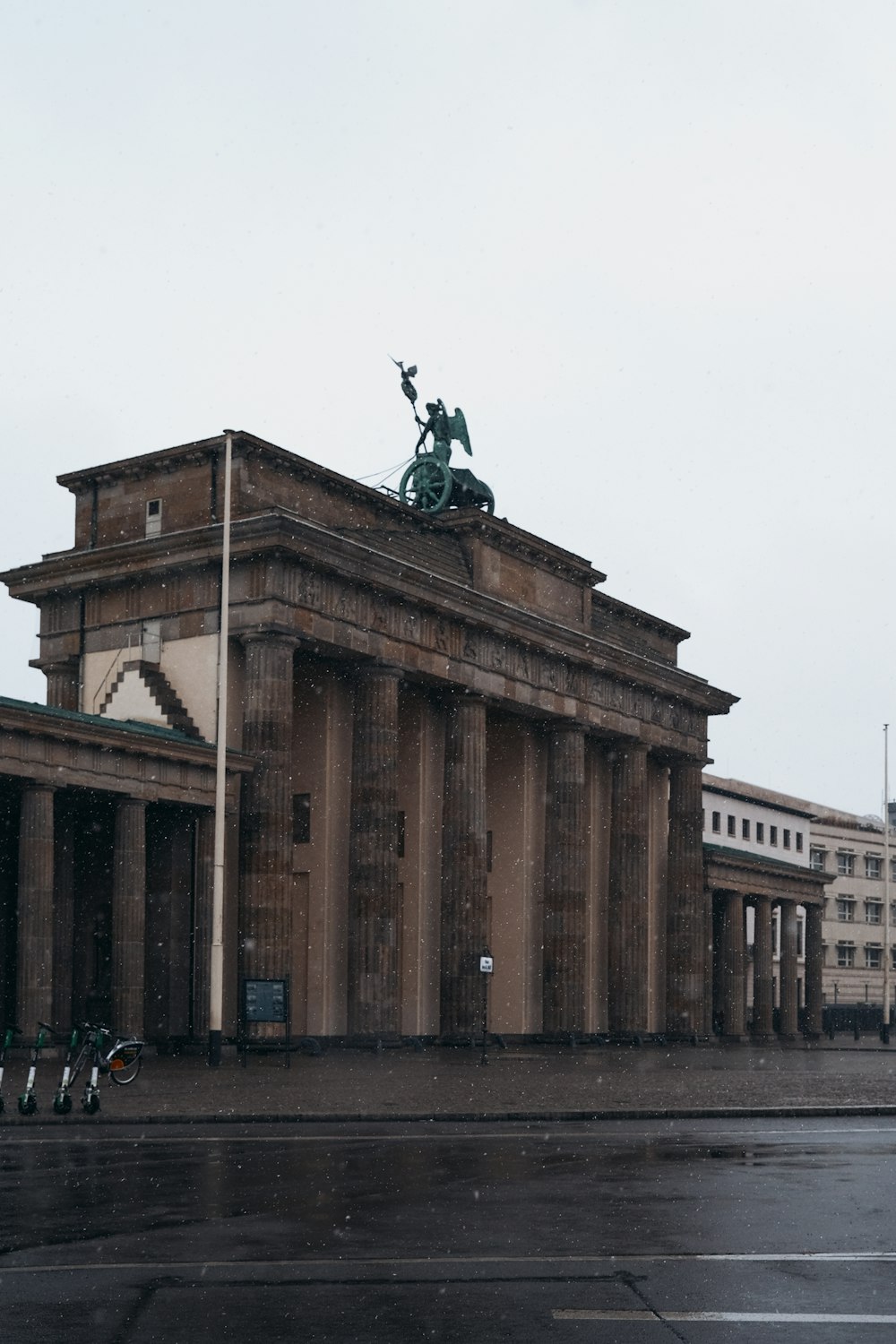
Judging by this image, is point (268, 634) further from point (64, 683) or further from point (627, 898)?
point (627, 898)

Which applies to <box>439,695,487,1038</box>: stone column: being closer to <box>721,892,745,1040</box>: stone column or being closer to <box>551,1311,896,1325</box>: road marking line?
<box>721,892,745,1040</box>: stone column

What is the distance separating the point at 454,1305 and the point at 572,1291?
0.79 m

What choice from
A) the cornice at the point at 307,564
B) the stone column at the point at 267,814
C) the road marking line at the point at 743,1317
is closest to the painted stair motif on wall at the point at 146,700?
the stone column at the point at 267,814

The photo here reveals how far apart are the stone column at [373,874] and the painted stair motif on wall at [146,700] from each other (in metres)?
5.27

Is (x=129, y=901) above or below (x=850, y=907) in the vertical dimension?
above

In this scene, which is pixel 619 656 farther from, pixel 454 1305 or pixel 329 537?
pixel 454 1305

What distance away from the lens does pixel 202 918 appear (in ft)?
150

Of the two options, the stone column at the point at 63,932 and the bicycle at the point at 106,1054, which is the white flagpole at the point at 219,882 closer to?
the bicycle at the point at 106,1054

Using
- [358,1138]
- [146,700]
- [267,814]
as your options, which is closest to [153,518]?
[146,700]

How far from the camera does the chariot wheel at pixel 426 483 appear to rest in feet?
200

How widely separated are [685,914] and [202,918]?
30765 millimetres

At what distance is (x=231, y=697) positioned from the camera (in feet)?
162

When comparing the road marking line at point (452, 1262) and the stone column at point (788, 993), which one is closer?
the road marking line at point (452, 1262)

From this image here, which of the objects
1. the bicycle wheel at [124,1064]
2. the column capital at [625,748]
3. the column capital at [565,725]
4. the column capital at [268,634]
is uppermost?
the column capital at [268,634]
